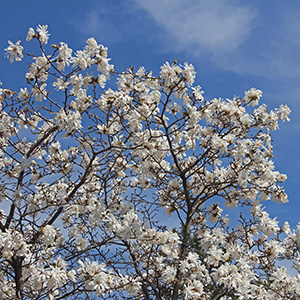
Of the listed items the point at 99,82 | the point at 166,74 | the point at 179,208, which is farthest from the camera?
the point at 179,208

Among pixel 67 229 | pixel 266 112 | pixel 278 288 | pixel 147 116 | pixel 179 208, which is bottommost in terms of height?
pixel 278 288

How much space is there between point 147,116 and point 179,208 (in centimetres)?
199

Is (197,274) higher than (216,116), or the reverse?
(216,116)

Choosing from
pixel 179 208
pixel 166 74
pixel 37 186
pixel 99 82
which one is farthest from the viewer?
pixel 179 208

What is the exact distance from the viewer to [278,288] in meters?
5.96

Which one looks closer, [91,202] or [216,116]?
[91,202]

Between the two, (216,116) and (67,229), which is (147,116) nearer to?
(216,116)

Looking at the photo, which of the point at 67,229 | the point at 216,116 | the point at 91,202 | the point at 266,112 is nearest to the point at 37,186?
the point at 67,229

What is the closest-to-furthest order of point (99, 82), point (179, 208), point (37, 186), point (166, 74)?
point (99, 82) → point (166, 74) → point (37, 186) → point (179, 208)

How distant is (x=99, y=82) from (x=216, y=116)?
6.65ft

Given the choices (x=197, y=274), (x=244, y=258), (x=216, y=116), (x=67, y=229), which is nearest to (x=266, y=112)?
(x=216, y=116)

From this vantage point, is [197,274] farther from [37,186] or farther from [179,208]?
[37,186]

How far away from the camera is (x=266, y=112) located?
5.90m

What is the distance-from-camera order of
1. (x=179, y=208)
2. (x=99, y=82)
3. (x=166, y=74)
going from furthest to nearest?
1. (x=179, y=208)
2. (x=166, y=74)
3. (x=99, y=82)
